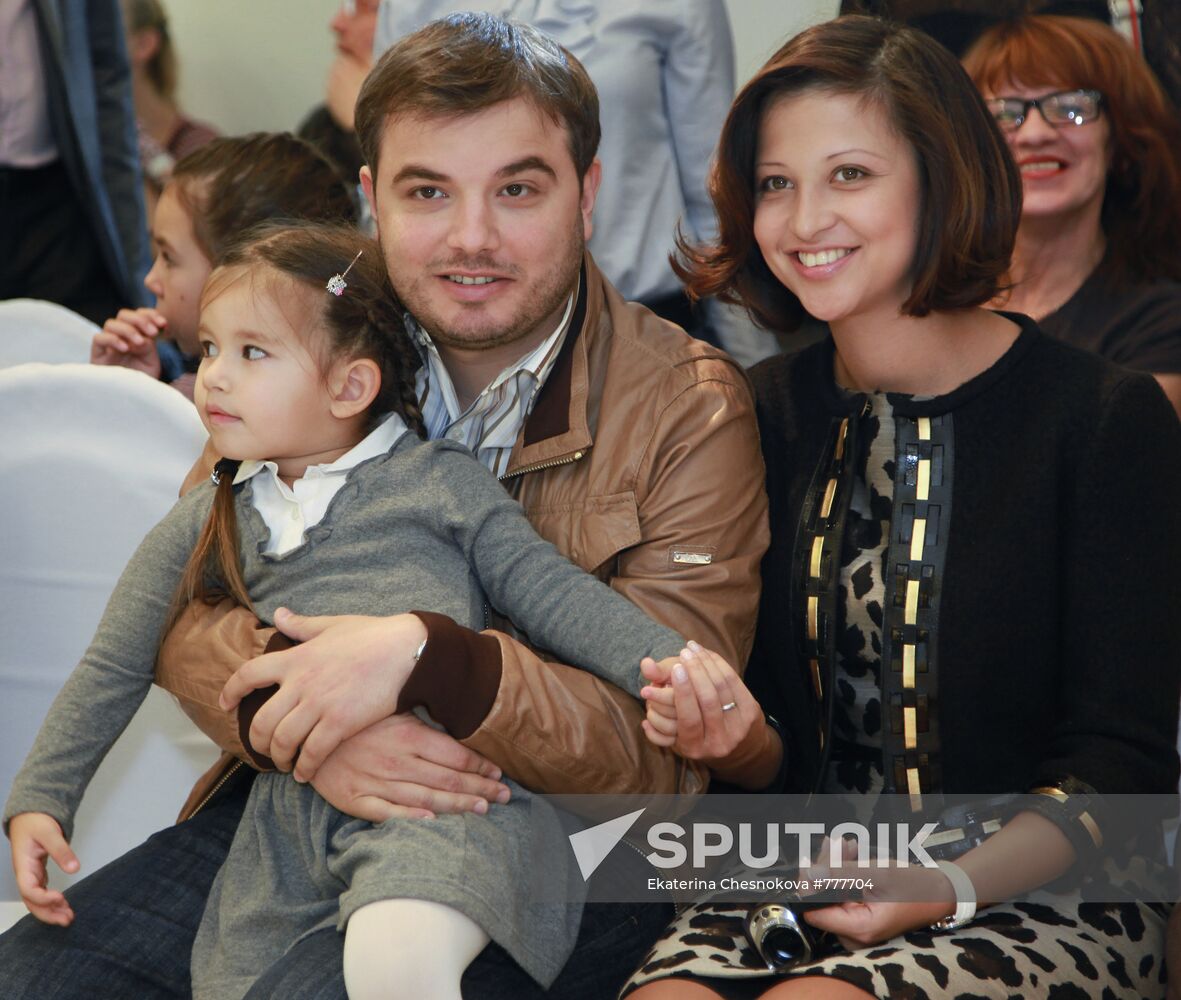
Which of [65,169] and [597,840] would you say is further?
[65,169]

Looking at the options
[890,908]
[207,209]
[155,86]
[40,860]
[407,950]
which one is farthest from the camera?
[155,86]

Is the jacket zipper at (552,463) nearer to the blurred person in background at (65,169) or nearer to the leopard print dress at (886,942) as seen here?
the leopard print dress at (886,942)

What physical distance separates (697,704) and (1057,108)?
58.1 inches

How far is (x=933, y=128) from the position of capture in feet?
5.28

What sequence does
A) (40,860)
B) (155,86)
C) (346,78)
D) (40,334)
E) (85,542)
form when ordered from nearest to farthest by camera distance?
(40,860), (85,542), (40,334), (346,78), (155,86)

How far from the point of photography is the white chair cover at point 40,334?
2.56 metres

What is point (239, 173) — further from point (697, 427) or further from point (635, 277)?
point (697, 427)

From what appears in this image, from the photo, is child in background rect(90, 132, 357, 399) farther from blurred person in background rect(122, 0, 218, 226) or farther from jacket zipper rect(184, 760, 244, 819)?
blurred person in background rect(122, 0, 218, 226)

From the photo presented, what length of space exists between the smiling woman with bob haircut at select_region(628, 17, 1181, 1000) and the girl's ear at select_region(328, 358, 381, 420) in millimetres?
496

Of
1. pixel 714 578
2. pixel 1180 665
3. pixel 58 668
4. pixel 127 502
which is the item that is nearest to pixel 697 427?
pixel 714 578

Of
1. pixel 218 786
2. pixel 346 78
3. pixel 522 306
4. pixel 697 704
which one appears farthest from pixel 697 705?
pixel 346 78

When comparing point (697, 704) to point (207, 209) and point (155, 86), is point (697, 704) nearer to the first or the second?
point (207, 209)

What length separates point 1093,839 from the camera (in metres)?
1.49

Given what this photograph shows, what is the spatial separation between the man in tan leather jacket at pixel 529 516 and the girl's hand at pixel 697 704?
0.37 feet
